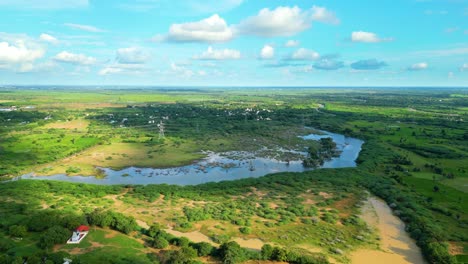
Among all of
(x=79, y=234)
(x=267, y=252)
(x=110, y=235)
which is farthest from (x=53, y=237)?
(x=267, y=252)

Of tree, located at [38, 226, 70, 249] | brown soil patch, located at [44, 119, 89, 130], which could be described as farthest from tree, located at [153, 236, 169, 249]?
brown soil patch, located at [44, 119, 89, 130]

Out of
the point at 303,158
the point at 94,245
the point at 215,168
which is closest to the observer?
the point at 94,245

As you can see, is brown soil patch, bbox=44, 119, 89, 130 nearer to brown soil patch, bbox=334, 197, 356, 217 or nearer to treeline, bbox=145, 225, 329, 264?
treeline, bbox=145, 225, 329, 264

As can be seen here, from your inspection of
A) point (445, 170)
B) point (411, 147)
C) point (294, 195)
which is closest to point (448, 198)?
point (445, 170)

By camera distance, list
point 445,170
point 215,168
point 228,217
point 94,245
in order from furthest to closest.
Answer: point 215,168, point 445,170, point 228,217, point 94,245

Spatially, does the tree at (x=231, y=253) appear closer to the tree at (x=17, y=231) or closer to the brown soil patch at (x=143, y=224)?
the brown soil patch at (x=143, y=224)

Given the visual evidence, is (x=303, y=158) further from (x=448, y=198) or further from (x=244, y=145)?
(x=448, y=198)
